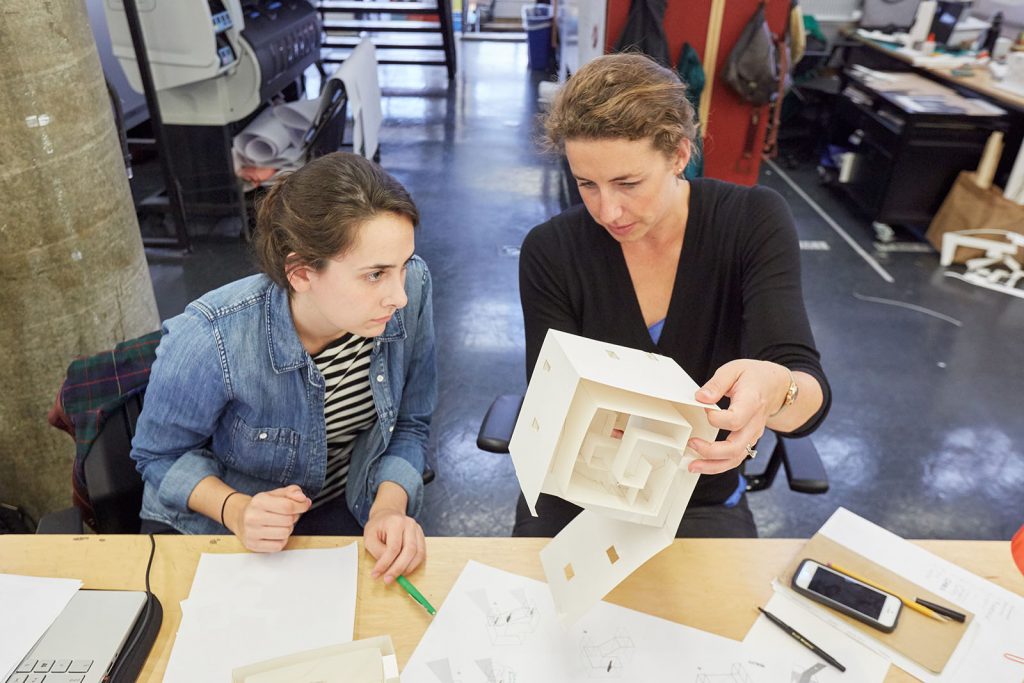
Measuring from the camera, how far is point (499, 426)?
1.50 metres

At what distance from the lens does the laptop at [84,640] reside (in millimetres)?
878

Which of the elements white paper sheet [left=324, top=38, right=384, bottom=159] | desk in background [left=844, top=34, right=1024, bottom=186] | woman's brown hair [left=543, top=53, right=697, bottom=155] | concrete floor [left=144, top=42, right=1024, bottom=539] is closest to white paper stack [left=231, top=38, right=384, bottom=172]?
white paper sheet [left=324, top=38, right=384, bottom=159]

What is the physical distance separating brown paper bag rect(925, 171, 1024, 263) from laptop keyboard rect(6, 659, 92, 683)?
4405 mm

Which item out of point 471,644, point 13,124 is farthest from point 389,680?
point 13,124

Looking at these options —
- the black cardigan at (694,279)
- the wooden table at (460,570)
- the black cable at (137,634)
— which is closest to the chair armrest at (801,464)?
the black cardigan at (694,279)

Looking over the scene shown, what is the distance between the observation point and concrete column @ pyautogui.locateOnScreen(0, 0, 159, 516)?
1.50 meters

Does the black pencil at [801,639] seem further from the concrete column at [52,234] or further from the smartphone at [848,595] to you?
the concrete column at [52,234]

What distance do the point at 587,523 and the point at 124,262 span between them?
4.89 feet

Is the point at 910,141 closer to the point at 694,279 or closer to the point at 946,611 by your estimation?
the point at 694,279

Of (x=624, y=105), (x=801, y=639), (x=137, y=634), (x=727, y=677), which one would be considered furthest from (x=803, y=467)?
(x=137, y=634)

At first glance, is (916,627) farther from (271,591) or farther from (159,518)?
(159,518)

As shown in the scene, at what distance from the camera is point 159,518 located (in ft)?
4.14

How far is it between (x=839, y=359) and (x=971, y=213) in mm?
1577

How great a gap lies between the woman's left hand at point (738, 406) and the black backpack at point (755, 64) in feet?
10.9
